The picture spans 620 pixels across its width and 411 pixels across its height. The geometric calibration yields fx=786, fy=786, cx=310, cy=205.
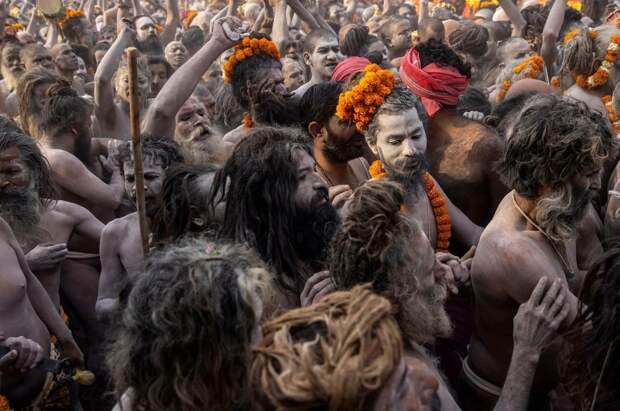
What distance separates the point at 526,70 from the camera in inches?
251

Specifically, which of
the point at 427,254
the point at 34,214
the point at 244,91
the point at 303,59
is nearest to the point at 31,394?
the point at 34,214

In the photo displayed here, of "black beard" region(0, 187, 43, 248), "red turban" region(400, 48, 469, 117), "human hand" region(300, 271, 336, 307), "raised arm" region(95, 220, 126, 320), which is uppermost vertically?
"red turban" region(400, 48, 469, 117)

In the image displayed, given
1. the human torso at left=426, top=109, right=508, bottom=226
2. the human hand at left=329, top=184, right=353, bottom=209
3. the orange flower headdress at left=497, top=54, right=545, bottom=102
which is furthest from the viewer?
the orange flower headdress at left=497, top=54, right=545, bottom=102

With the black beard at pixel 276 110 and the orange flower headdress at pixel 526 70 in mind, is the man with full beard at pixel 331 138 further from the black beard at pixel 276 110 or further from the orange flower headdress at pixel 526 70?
the orange flower headdress at pixel 526 70

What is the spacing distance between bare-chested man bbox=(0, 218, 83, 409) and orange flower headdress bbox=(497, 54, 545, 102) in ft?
13.3

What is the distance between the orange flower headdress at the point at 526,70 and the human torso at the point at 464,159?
Answer: 2.05 metres

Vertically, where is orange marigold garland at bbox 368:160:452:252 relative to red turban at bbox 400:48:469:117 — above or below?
below

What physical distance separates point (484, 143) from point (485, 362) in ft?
4.47

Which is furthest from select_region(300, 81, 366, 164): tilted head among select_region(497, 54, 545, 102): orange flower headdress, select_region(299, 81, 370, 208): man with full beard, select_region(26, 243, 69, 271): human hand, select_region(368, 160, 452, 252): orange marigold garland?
select_region(497, 54, 545, 102): orange flower headdress

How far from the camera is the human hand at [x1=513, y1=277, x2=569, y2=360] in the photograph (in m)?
2.91

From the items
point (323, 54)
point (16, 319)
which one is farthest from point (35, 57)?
point (16, 319)

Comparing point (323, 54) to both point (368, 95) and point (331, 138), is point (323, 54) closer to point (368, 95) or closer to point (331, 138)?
point (331, 138)

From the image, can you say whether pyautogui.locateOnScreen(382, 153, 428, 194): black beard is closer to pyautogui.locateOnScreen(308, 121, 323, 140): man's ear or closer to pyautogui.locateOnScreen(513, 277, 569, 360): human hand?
pyautogui.locateOnScreen(308, 121, 323, 140): man's ear

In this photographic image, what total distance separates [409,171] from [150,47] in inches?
256
